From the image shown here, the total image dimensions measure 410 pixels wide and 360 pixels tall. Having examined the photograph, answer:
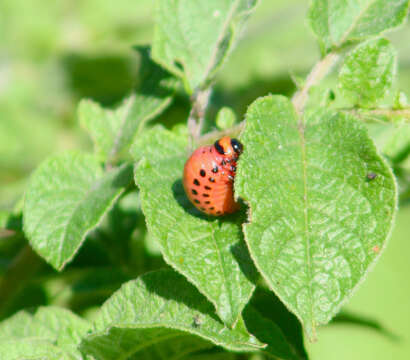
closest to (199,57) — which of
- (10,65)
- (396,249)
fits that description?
(396,249)

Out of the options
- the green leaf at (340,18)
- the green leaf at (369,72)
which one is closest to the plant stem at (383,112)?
the green leaf at (369,72)

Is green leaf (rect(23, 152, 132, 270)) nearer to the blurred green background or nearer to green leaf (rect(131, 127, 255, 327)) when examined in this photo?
green leaf (rect(131, 127, 255, 327))

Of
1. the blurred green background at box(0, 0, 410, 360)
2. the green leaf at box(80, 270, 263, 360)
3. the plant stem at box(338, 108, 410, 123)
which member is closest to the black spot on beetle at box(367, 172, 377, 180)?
the plant stem at box(338, 108, 410, 123)

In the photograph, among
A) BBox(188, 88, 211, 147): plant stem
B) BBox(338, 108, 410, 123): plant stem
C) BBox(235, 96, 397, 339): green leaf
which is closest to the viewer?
BBox(235, 96, 397, 339): green leaf

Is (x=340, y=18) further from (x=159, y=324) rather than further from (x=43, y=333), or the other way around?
(x=43, y=333)

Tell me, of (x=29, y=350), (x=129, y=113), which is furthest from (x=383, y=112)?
(x=29, y=350)

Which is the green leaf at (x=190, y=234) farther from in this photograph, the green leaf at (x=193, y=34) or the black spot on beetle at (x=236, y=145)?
the green leaf at (x=193, y=34)

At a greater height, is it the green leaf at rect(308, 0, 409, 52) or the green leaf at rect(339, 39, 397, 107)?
the green leaf at rect(308, 0, 409, 52)
